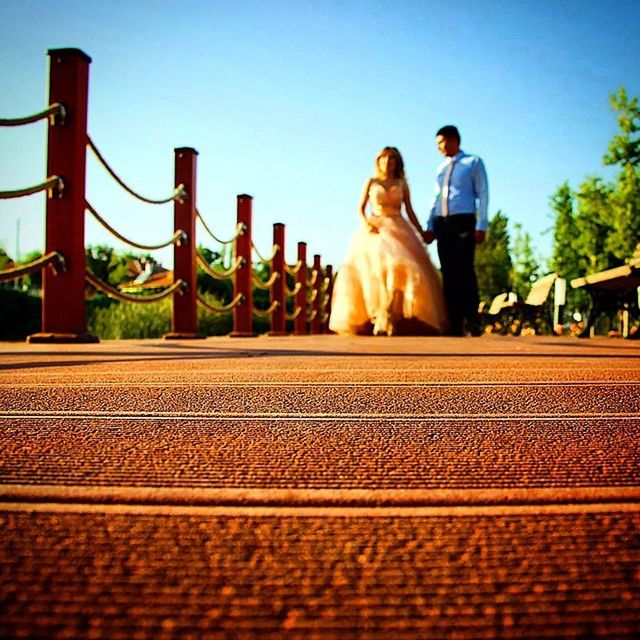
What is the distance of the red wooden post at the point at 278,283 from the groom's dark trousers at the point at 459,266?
3045mm

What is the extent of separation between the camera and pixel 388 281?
7.25 m

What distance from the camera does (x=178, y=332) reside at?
5.94 meters

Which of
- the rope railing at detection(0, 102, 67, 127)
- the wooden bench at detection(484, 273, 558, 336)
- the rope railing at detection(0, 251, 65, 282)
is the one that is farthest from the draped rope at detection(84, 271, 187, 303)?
the wooden bench at detection(484, 273, 558, 336)

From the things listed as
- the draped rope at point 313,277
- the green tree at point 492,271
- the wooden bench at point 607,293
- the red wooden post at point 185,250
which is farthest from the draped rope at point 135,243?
the green tree at point 492,271

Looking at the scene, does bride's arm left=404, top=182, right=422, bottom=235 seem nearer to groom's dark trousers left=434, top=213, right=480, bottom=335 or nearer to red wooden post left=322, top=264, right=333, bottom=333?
groom's dark trousers left=434, top=213, right=480, bottom=335

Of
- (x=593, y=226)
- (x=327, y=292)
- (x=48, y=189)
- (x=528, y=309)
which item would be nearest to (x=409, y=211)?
(x=48, y=189)

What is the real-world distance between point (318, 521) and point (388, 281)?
6.72 m

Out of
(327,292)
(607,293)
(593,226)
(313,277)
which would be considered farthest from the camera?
(593,226)

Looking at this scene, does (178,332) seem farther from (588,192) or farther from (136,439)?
(588,192)

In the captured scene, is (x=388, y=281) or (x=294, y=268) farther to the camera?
(x=294, y=268)

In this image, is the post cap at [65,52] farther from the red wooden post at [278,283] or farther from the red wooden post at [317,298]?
the red wooden post at [317,298]

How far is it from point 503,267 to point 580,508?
30.0 meters

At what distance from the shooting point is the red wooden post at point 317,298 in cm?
1331

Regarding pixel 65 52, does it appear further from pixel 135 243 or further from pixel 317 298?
pixel 317 298
